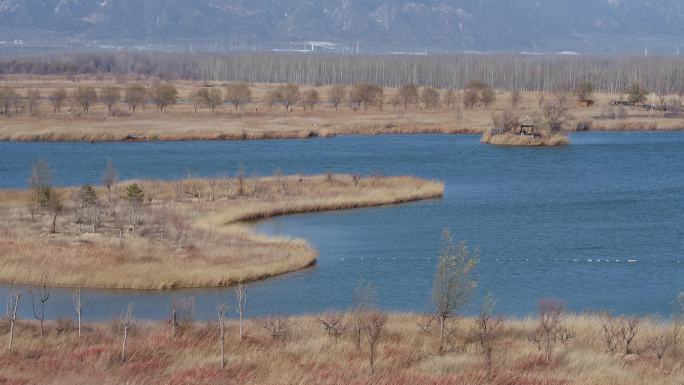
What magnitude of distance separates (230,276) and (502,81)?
452 ft

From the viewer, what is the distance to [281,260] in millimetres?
34250

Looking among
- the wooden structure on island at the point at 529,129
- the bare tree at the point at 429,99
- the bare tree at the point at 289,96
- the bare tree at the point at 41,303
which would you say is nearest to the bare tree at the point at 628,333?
the bare tree at the point at 41,303

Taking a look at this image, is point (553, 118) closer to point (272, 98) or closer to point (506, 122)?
point (506, 122)

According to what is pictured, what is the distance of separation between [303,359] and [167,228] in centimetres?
1896

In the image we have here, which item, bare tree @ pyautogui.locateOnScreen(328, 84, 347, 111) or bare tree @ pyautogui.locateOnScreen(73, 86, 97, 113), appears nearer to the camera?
bare tree @ pyautogui.locateOnScreen(73, 86, 97, 113)

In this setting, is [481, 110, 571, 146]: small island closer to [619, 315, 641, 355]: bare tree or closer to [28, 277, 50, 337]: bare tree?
[28, 277, 50, 337]: bare tree

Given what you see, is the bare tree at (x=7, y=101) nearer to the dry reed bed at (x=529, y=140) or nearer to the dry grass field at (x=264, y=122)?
the dry grass field at (x=264, y=122)

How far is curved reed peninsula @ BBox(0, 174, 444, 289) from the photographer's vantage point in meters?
32.2

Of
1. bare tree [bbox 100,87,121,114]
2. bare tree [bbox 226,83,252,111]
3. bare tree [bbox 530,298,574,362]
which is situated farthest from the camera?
bare tree [bbox 226,83,252,111]

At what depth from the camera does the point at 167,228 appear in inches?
1513

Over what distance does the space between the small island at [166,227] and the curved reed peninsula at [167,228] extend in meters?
0.03

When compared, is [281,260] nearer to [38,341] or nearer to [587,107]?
[38,341]

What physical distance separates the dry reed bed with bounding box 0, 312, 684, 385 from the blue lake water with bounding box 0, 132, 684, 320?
5.39 metres

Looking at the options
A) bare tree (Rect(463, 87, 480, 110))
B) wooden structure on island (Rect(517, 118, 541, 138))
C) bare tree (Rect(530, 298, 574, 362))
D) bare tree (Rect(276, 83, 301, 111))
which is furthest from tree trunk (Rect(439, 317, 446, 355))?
bare tree (Rect(463, 87, 480, 110))
